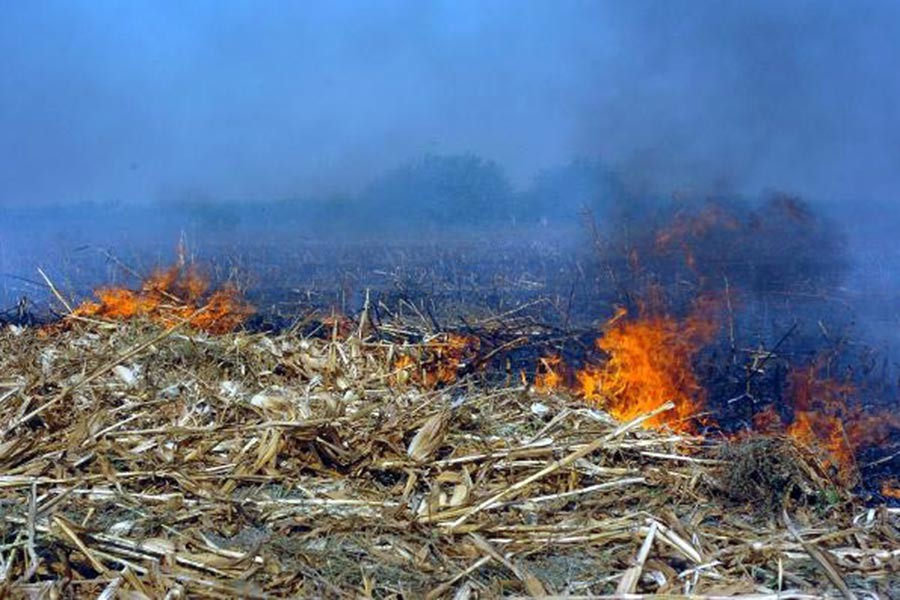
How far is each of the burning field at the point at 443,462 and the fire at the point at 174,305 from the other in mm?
133

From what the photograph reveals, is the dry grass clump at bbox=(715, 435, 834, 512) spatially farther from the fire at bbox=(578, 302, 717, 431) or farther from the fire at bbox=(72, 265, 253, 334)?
the fire at bbox=(72, 265, 253, 334)

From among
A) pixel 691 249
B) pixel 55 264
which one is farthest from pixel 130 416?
pixel 55 264

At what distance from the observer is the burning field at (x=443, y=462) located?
352cm

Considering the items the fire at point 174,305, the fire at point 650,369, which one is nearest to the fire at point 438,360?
the fire at point 650,369

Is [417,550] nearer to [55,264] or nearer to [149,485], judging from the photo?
[149,485]

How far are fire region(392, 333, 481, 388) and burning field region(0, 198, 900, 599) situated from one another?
19mm

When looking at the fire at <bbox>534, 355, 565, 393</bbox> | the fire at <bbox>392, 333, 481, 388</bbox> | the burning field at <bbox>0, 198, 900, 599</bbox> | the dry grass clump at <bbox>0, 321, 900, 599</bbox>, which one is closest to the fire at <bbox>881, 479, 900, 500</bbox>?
the burning field at <bbox>0, 198, 900, 599</bbox>

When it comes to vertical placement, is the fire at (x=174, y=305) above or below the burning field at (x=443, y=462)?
below

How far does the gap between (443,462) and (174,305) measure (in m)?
4.81

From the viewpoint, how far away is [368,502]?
4.13 meters

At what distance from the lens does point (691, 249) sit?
9.43 metres

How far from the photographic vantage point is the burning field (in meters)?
3.52

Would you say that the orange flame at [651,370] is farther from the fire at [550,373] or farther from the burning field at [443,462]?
the fire at [550,373]

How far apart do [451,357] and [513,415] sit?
161 centimetres
